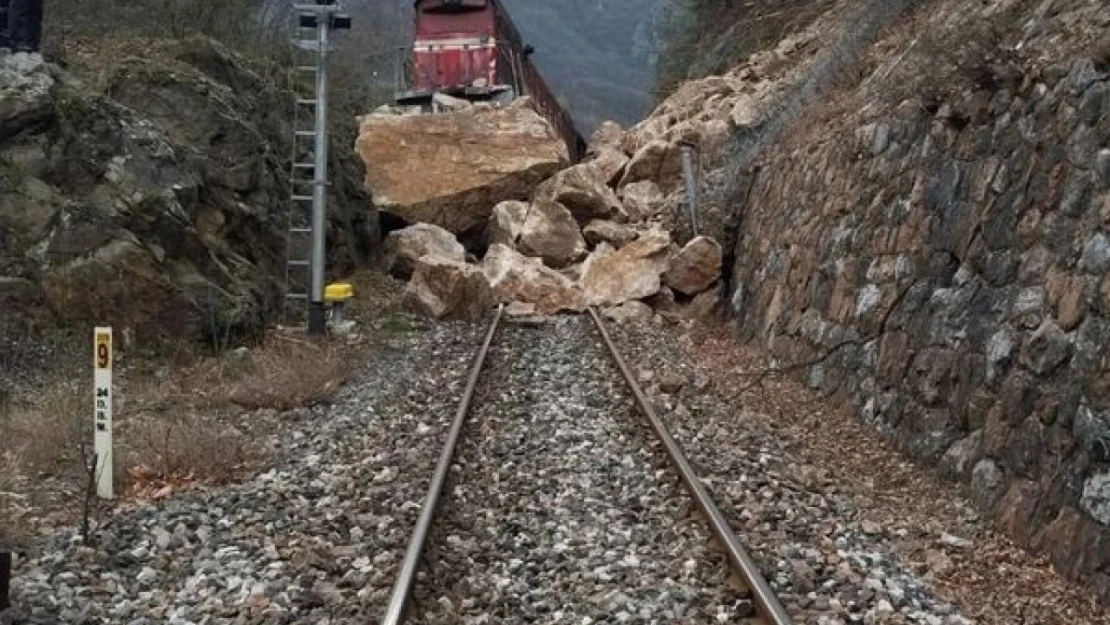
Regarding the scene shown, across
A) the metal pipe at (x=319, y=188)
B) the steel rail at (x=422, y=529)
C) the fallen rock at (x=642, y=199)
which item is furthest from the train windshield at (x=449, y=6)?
the steel rail at (x=422, y=529)

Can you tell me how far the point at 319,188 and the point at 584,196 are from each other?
32.5 feet

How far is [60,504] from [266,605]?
8.44ft

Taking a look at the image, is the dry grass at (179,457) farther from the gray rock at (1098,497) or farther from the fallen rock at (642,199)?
the fallen rock at (642,199)

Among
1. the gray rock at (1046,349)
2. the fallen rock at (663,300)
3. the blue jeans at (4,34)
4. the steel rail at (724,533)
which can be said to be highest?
the blue jeans at (4,34)

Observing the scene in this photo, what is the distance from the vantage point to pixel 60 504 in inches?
283

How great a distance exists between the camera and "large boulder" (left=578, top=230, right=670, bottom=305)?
1817cm

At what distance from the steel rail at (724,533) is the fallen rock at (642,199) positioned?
48.7ft

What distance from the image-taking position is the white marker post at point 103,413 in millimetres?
7340

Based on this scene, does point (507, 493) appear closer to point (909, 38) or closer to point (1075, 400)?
point (1075, 400)

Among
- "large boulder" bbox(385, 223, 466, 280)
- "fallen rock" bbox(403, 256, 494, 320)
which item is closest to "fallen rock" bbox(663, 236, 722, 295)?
"fallen rock" bbox(403, 256, 494, 320)

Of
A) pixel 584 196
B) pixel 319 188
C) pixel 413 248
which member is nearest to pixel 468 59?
pixel 584 196

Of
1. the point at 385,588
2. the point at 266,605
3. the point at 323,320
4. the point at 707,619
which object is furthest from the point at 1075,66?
the point at 323,320

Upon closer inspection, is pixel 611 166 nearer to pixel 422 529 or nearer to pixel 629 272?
pixel 629 272

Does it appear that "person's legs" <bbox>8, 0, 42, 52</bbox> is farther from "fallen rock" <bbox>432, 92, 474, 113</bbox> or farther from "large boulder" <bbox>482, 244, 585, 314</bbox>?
"fallen rock" <bbox>432, 92, 474, 113</bbox>
